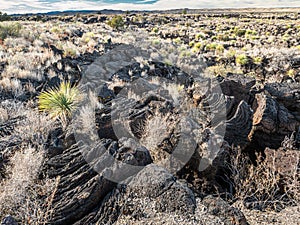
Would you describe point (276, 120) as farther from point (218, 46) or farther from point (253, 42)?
point (253, 42)

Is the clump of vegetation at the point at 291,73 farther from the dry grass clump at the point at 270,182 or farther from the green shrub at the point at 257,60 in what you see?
the dry grass clump at the point at 270,182

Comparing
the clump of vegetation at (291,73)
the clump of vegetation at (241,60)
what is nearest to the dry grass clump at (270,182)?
the clump of vegetation at (291,73)

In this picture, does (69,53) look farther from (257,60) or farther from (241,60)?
(257,60)

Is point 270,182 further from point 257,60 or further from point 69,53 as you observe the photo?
point 257,60

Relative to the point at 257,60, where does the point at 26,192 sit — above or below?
above

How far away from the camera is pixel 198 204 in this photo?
4.55 m

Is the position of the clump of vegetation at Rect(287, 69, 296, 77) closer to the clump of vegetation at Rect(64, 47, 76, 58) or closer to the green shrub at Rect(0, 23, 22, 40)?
the clump of vegetation at Rect(64, 47, 76, 58)

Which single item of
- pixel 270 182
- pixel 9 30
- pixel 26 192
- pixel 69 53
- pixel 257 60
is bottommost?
pixel 257 60

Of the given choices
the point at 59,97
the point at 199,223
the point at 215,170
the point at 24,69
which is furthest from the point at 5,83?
the point at 199,223

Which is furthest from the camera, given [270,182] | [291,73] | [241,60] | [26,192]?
[241,60]

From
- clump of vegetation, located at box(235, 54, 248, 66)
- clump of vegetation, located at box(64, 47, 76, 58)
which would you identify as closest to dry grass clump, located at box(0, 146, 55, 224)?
clump of vegetation, located at box(64, 47, 76, 58)

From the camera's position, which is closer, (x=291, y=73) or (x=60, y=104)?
(x=60, y=104)

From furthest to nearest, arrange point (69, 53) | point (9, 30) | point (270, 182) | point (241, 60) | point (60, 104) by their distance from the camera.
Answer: point (9, 30)
point (241, 60)
point (69, 53)
point (60, 104)
point (270, 182)

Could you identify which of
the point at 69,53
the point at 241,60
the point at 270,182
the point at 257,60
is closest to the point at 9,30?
the point at 69,53
